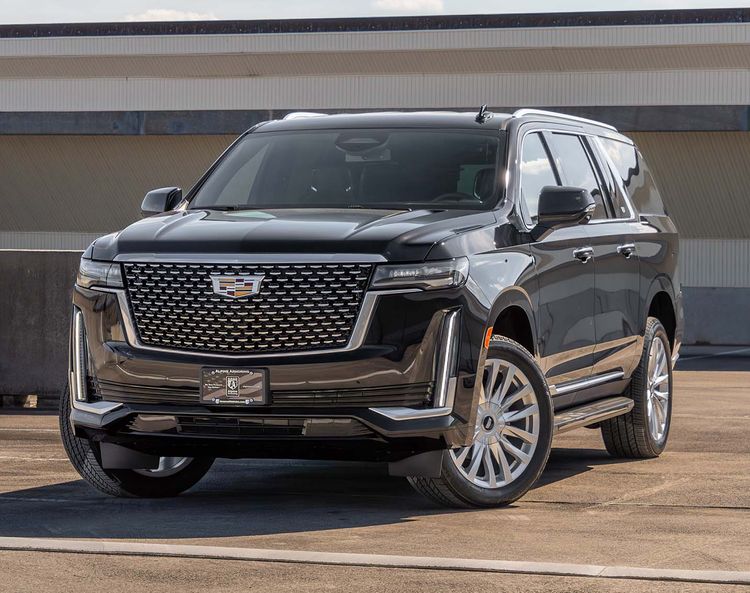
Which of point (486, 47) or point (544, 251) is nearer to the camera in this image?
point (544, 251)

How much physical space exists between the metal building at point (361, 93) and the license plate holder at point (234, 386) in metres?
24.7

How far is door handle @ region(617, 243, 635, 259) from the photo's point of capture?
10.6m

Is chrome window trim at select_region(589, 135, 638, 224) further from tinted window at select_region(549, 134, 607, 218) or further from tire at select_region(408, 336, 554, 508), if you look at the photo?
tire at select_region(408, 336, 554, 508)

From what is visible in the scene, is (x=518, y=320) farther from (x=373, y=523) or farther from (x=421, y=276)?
(x=373, y=523)

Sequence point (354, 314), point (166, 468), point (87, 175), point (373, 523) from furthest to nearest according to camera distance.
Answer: point (87, 175), point (166, 468), point (373, 523), point (354, 314)

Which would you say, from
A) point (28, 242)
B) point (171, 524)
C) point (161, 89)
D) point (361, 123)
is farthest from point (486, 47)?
point (171, 524)

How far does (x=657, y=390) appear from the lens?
11.4 m

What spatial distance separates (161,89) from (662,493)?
3047 cm

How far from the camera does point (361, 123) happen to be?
9.84 meters

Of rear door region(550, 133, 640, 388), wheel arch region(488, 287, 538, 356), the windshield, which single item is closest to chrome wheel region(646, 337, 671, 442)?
rear door region(550, 133, 640, 388)

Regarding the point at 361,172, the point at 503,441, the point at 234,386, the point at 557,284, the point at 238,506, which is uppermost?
the point at 361,172

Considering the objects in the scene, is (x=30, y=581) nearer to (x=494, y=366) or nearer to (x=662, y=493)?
(x=494, y=366)

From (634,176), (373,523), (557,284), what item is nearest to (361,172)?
(557,284)

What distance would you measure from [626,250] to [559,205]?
1.65 metres
